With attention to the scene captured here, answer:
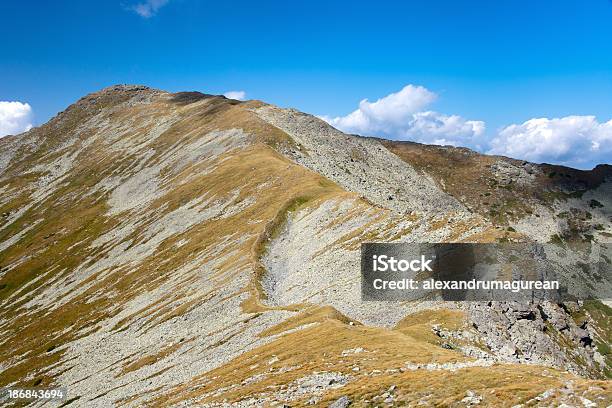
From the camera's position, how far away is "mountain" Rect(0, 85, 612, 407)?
38.4 m

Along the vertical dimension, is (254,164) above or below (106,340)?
above

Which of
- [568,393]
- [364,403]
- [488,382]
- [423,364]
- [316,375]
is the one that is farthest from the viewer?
[316,375]

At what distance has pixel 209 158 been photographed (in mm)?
174500

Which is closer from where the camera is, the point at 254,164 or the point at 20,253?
the point at 254,164

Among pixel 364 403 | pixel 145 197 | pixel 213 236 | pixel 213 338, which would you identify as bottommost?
pixel 213 338

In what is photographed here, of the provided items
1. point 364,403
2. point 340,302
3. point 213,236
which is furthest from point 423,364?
point 213,236

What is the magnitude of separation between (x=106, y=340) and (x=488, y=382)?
82350 mm

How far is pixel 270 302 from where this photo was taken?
7556cm

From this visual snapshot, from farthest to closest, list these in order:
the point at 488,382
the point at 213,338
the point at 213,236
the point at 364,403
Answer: the point at 213,236
the point at 213,338
the point at 364,403
the point at 488,382

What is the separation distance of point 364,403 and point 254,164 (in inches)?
4603

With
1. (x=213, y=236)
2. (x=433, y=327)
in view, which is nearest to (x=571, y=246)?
(x=213, y=236)

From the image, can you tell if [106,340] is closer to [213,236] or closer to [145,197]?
[213,236]

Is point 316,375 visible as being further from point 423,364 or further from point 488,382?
point 488,382

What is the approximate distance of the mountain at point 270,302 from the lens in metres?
38.4
